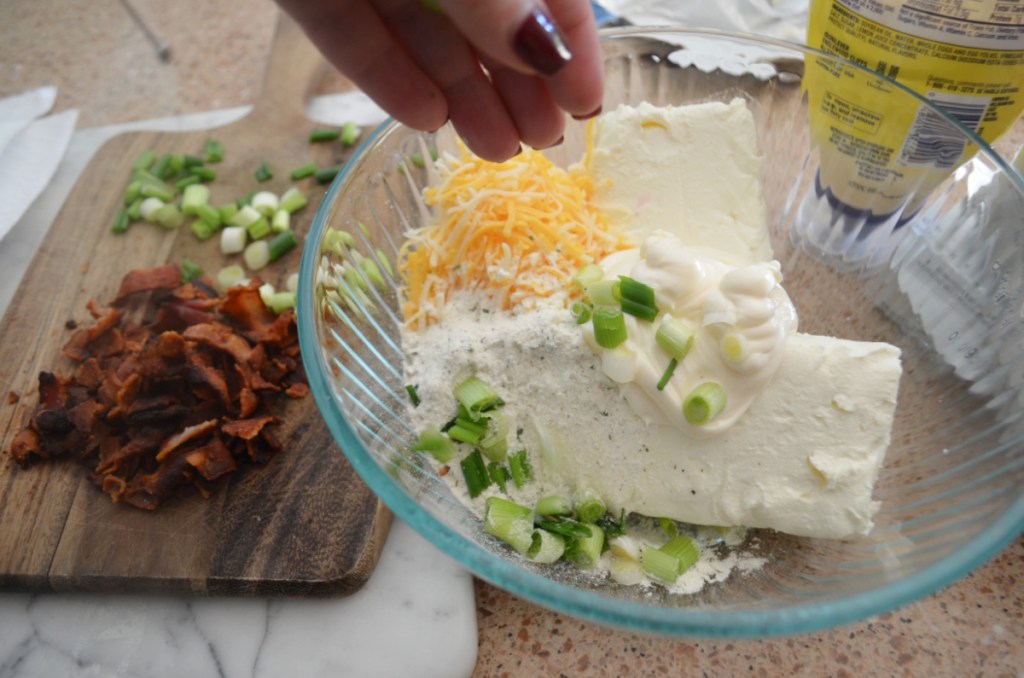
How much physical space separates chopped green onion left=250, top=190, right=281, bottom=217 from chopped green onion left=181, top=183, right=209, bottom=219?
0.12 meters

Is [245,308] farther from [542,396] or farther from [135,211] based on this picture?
[542,396]

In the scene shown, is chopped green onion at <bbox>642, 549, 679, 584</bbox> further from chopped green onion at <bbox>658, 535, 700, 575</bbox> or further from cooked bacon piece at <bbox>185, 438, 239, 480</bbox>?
cooked bacon piece at <bbox>185, 438, 239, 480</bbox>

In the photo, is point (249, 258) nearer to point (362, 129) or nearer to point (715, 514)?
point (362, 129)

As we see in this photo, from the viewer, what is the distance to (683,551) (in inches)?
36.6

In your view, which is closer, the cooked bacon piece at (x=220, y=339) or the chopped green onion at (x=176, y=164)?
the cooked bacon piece at (x=220, y=339)

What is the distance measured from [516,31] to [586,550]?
25.6 inches

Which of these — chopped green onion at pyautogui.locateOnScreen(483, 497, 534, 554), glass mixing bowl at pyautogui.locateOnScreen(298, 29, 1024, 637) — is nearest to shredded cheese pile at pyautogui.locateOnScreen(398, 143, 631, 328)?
glass mixing bowl at pyautogui.locateOnScreen(298, 29, 1024, 637)

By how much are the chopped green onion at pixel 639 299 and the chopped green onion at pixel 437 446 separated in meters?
0.32

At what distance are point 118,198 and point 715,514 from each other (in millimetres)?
1527

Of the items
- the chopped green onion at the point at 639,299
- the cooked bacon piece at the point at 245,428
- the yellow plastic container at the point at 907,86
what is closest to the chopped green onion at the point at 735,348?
the chopped green onion at the point at 639,299

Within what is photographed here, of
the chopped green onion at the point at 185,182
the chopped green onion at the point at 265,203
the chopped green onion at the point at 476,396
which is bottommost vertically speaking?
the chopped green onion at the point at 265,203

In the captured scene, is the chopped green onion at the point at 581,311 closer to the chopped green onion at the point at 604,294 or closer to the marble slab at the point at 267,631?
the chopped green onion at the point at 604,294

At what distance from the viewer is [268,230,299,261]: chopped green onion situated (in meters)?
1.52

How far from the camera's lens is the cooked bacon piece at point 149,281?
57.3 inches
